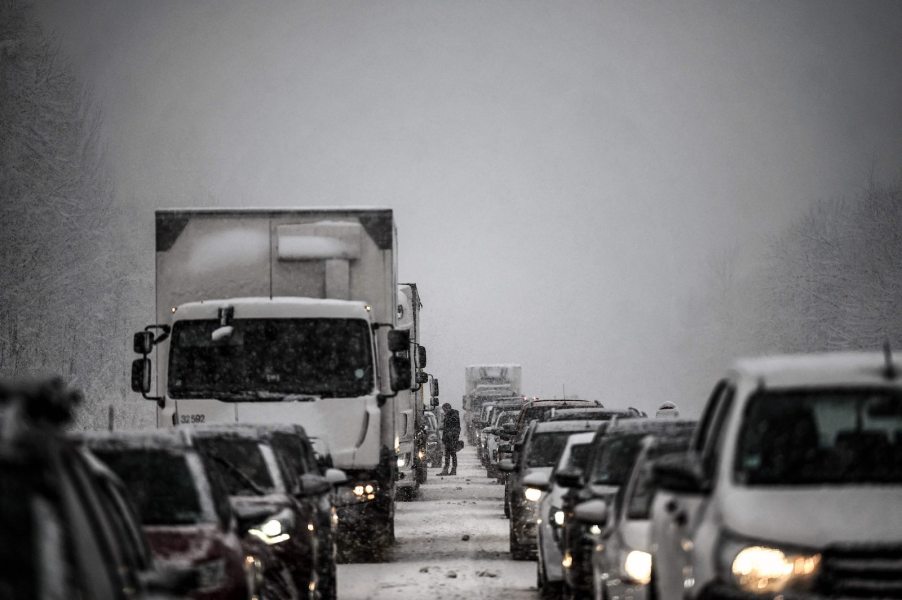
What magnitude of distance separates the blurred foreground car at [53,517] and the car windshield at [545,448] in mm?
14396

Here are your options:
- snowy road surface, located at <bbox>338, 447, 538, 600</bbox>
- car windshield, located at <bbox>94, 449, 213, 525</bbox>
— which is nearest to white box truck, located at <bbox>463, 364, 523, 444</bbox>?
snowy road surface, located at <bbox>338, 447, 538, 600</bbox>

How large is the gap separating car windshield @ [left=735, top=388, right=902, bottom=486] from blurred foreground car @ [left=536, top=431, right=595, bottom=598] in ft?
22.7

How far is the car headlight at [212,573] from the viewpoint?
7.96 m

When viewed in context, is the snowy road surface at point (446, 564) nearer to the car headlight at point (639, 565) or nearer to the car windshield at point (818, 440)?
the car headlight at point (639, 565)

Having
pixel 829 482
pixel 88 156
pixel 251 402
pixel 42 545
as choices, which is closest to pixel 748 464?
pixel 829 482

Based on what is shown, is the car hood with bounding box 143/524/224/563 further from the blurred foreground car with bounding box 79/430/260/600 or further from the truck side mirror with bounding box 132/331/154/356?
the truck side mirror with bounding box 132/331/154/356

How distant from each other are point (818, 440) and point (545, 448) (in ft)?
40.4

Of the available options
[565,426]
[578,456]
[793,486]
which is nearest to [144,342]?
[565,426]

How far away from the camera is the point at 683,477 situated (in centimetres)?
706

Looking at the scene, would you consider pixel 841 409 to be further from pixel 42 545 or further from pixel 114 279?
pixel 114 279

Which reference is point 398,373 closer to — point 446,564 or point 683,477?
point 446,564

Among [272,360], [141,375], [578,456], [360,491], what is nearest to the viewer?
[578,456]

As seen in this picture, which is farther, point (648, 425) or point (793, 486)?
point (648, 425)

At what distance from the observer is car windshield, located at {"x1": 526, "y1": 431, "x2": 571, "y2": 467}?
1950cm
